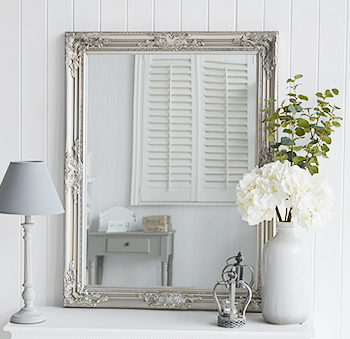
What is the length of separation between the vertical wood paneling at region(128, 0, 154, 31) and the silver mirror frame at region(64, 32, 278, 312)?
45 mm

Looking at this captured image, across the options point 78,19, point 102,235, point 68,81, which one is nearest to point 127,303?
point 102,235

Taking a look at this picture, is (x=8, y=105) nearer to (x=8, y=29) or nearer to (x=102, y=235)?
(x=8, y=29)

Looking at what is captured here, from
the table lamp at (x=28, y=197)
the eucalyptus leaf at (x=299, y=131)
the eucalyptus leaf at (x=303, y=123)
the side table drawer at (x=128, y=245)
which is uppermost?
the eucalyptus leaf at (x=303, y=123)

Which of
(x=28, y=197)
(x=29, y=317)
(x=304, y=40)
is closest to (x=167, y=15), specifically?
(x=304, y=40)

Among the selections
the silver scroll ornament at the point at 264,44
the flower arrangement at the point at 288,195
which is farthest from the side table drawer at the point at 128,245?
the silver scroll ornament at the point at 264,44

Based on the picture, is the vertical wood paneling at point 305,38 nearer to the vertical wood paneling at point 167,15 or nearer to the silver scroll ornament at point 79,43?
the vertical wood paneling at point 167,15

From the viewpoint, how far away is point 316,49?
1.96m

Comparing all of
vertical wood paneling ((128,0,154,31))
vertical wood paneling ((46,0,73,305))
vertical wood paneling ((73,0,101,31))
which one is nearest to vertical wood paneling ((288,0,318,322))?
vertical wood paneling ((128,0,154,31))

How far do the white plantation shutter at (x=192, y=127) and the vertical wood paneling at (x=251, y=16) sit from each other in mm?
126

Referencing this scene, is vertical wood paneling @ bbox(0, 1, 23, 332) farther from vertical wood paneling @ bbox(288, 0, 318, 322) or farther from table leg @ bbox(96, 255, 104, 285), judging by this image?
vertical wood paneling @ bbox(288, 0, 318, 322)

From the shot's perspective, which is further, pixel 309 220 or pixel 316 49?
pixel 316 49

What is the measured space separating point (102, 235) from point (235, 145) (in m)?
0.65

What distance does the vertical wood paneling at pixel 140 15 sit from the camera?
6.52 ft

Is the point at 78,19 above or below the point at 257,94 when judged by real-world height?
above
